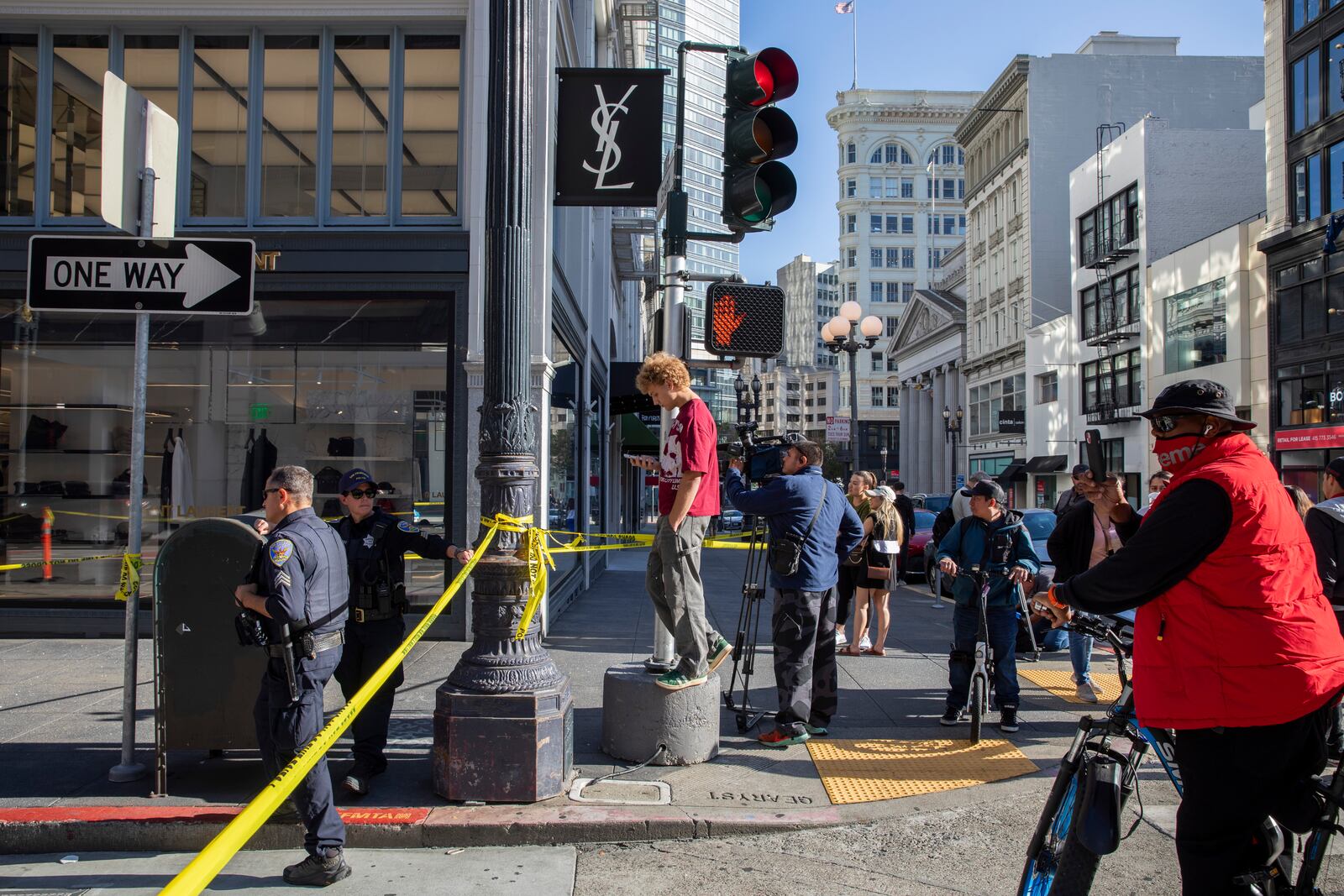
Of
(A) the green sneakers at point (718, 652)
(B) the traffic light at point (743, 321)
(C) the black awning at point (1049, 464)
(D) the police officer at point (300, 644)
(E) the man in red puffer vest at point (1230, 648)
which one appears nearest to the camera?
(E) the man in red puffer vest at point (1230, 648)

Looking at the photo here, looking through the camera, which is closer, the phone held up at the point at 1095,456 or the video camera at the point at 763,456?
the phone held up at the point at 1095,456

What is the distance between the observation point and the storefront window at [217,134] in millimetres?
10297

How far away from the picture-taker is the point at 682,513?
18.6ft

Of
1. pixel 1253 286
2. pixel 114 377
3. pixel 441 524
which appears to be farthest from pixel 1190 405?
pixel 1253 286

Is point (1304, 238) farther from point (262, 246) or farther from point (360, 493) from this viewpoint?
point (360, 493)

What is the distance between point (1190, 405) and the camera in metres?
3.12

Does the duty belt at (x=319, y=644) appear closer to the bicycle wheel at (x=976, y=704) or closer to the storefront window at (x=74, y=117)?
the bicycle wheel at (x=976, y=704)

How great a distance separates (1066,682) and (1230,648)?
6049 millimetres

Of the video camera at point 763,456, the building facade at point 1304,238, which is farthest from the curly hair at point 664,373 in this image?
the building facade at point 1304,238

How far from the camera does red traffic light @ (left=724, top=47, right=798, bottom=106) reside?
6039 millimetres

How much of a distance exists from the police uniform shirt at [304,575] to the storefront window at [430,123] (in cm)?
625

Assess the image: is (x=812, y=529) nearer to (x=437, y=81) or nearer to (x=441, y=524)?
(x=441, y=524)

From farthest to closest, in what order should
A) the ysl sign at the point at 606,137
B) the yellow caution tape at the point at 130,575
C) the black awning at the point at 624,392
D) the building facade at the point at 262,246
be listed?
the black awning at the point at 624,392
the building facade at the point at 262,246
the ysl sign at the point at 606,137
the yellow caution tape at the point at 130,575

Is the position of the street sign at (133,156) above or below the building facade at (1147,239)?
below
